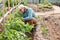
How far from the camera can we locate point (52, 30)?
6.79 meters

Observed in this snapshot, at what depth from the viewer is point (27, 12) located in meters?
6.28

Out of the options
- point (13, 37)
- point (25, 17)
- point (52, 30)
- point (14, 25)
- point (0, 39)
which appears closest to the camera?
point (0, 39)

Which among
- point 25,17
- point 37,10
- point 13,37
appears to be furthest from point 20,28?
point 37,10

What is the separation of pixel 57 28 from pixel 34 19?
3.78 ft

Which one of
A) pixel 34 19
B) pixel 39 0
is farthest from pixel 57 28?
pixel 39 0

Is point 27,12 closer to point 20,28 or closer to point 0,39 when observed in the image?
point 20,28

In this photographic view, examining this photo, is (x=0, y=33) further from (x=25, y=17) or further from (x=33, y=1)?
(x=33, y=1)

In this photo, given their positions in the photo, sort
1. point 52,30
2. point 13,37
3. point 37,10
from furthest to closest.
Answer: point 37,10, point 52,30, point 13,37

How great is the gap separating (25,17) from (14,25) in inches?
73.8

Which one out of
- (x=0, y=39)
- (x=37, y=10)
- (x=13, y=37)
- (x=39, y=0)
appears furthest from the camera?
(x=39, y=0)

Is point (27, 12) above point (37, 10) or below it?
above

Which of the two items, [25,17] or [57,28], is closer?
[25,17]

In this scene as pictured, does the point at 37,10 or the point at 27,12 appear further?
the point at 37,10

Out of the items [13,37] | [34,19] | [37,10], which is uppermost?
[13,37]
